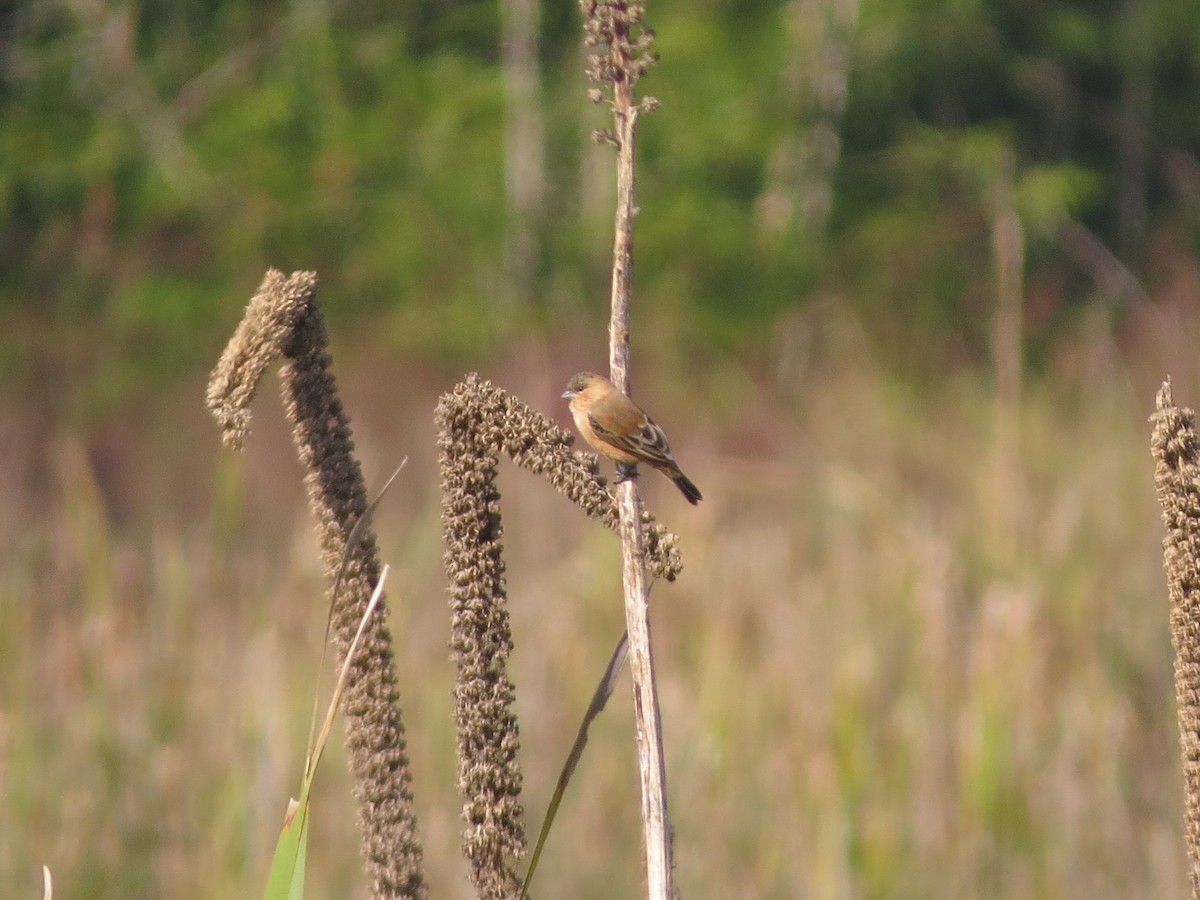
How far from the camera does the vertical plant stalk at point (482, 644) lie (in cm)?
103

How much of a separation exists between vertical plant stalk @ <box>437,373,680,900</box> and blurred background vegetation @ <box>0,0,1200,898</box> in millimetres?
1786

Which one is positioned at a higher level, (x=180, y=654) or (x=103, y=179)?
(x=103, y=179)

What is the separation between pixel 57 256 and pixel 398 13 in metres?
5.18

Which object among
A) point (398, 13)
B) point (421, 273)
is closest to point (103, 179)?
point (421, 273)

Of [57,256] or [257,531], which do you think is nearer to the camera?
[257,531]

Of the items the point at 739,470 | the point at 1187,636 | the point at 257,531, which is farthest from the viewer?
the point at 257,531

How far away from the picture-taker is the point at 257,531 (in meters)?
10.3

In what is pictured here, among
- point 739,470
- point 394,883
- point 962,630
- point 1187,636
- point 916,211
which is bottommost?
point 394,883

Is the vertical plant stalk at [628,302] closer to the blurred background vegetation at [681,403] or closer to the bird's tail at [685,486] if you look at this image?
the bird's tail at [685,486]

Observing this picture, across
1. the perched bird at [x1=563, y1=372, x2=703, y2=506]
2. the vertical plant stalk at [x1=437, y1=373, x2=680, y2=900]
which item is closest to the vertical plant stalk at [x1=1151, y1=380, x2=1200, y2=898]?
the vertical plant stalk at [x1=437, y1=373, x2=680, y2=900]

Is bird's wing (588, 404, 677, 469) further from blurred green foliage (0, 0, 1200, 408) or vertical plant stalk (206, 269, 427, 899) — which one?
blurred green foliage (0, 0, 1200, 408)

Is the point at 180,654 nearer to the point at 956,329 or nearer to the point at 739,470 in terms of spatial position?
the point at 739,470

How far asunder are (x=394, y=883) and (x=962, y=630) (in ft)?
13.5

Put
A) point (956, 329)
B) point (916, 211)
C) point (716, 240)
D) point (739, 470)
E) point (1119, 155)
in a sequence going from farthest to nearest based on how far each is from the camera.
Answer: point (1119, 155)
point (916, 211)
point (716, 240)
point (956, 329)
point (739, 470)
